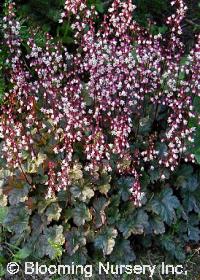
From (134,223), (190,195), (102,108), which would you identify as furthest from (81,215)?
(190,195)

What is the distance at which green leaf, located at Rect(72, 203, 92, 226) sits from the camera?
373 cm

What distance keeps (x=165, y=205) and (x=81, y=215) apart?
573 millimetres

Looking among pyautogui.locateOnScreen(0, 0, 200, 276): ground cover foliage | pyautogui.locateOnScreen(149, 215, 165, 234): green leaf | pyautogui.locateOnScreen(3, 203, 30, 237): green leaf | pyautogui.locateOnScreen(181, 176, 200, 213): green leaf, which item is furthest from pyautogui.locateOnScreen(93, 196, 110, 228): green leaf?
pyautogui.locateOnScreen(181, 176, 200, 213): green leaf

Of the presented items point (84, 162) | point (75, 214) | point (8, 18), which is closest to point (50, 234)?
point (75, 214)

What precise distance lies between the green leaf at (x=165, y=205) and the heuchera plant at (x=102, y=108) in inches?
5.0

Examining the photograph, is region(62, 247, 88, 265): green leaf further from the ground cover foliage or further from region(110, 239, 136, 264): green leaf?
region(110, 239, 136, 264): green leaf

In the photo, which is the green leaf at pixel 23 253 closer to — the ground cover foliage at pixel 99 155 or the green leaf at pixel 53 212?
the ground cover foliage at pixel 99 155

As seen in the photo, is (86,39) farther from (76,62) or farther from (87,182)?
(87,182)

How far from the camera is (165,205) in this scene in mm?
3830

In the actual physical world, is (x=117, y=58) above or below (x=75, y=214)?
above

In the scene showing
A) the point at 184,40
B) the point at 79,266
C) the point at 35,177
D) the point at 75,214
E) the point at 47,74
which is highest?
the point at 184,40

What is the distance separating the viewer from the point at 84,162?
3984mm

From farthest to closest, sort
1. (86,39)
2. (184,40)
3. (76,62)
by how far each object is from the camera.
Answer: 1. (184,40)
2. (76,62)
3. (86,39)

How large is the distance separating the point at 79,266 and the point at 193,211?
93 cm
